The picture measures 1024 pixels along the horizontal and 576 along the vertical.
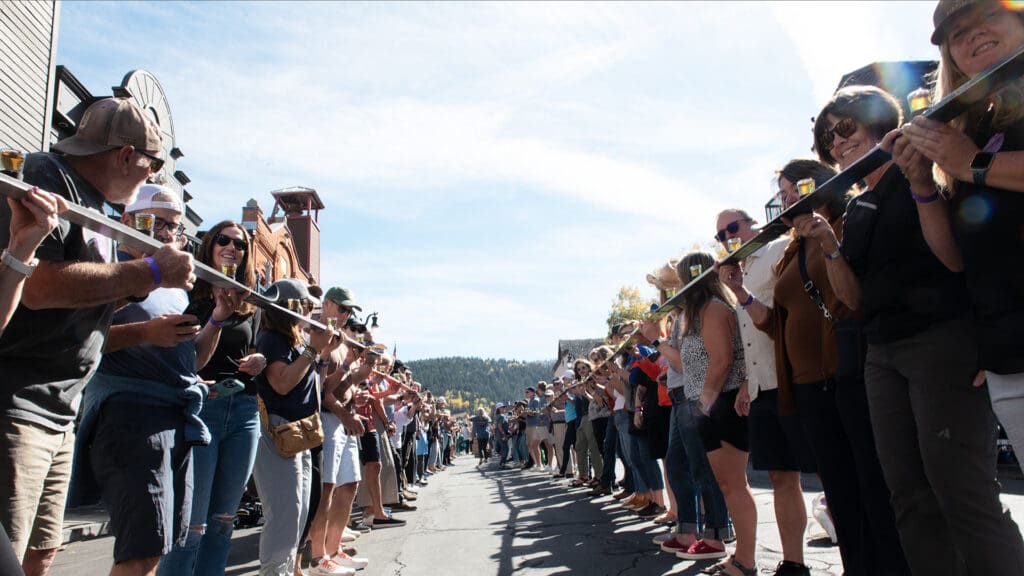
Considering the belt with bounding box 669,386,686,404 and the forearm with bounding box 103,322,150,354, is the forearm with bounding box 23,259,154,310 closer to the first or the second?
the forearm with bounding box 103,322,150,354

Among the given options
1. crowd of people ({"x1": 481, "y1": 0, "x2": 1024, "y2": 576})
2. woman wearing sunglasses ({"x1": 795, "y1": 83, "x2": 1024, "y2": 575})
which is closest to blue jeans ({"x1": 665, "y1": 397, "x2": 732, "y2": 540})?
crowd of people ({"x1": 481, "y1": 0, "x2": 1024, "y2": 576})

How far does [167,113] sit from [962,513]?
21.7 metres

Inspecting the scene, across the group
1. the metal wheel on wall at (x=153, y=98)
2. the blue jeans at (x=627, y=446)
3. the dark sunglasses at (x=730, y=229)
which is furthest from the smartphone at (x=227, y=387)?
the metal wheel on wall at (x=153, y=98)

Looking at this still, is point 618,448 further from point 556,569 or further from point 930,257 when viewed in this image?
point 930,257

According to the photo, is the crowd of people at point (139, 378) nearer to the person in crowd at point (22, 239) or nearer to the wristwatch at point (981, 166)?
the person in crowd at point (22, 239)

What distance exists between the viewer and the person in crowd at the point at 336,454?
5590 mm

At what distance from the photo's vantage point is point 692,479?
6.05 m

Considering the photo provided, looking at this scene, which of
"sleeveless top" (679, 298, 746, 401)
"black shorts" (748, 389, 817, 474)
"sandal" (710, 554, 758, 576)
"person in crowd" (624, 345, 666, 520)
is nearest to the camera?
"black shorts" (748, 389, 817, 474)

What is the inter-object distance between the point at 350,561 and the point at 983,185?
5308mm

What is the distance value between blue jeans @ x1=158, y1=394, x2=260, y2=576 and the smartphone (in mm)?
46

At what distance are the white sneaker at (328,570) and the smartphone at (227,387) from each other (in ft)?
6.96

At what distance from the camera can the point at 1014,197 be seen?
6.93 ft

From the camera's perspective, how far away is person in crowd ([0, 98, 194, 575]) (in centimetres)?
238

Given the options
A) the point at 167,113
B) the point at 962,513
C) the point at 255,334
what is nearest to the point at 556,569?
the point at 255,334
